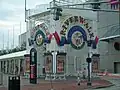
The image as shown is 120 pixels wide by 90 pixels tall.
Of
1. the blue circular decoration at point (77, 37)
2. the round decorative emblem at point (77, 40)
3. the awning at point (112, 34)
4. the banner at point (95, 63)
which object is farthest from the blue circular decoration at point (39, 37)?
the awning at point (112, 34)

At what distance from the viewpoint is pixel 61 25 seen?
5234 cm

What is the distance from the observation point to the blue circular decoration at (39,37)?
182 ft

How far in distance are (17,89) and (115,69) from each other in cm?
5365

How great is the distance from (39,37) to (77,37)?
656cm

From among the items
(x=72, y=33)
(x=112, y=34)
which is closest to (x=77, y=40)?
(x=72, y=33)

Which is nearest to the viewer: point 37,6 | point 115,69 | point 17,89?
point 17,89

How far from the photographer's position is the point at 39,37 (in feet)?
185

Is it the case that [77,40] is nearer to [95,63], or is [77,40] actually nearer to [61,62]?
[61,62]

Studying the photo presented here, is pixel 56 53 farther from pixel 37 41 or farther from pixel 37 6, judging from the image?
pixel 37 6

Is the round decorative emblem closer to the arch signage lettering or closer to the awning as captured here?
the arch signage lettering

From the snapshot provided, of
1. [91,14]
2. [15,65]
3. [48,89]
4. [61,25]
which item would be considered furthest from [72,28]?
[15,65]

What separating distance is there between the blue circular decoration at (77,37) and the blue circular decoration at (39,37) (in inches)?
190

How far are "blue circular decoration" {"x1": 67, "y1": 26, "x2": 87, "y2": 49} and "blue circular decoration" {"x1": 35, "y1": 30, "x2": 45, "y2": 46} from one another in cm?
482

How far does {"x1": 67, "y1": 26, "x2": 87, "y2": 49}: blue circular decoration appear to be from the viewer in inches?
2087
